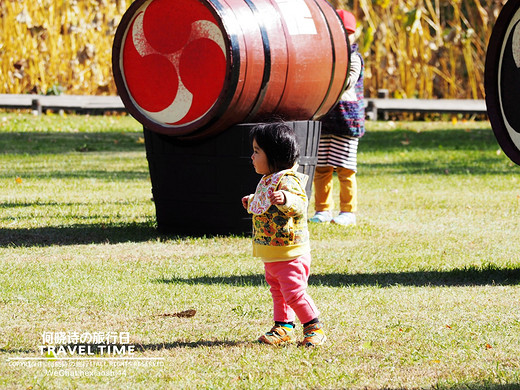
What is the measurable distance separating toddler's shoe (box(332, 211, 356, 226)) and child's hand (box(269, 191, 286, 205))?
3.47 metres

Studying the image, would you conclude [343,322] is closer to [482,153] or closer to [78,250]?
[78,250]

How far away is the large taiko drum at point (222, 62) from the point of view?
617 cm

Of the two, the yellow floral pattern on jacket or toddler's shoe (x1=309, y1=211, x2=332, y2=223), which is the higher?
the yellow floral pattern on jacket

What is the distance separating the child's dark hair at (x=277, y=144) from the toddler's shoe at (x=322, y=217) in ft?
11.1

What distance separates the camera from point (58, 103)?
17.2 metres

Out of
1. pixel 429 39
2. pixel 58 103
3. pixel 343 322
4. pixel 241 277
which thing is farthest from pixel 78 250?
pixel 429 39

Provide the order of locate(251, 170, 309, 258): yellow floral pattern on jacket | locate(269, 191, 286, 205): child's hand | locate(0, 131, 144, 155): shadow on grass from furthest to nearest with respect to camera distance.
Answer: locate(0, 131, 144, 155): shadow on grass, locate(251, 170, 309, 258): yellow floral pattern on jacket, locate(269, 191, 286, 205): child's hand

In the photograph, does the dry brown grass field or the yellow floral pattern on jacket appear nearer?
the yellow floral pattern on jacket

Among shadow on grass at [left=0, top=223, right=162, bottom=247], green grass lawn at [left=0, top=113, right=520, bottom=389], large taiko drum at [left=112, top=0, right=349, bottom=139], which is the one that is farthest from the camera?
shadow on grass at [left=0, top=223, right=162, bottom=247]

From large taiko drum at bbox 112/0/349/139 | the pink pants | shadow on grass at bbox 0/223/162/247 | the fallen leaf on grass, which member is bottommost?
shadow on grass at bbox 0/223/162/247

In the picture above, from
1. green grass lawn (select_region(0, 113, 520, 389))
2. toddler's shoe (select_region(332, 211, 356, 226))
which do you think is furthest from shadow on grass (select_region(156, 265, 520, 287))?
toddler's shoe (select_region(332, 211, 356, 226))

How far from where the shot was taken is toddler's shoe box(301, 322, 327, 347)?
398 centimetres

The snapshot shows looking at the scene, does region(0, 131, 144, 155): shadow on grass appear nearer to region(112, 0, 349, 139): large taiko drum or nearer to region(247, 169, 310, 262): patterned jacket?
region(112, 0, 349, 139): large taiko drum

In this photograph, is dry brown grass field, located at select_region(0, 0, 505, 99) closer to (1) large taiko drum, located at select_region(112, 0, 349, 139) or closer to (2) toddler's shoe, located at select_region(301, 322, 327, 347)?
(1) large taiko drum, located at select_region(112, 0, 349, 139)
